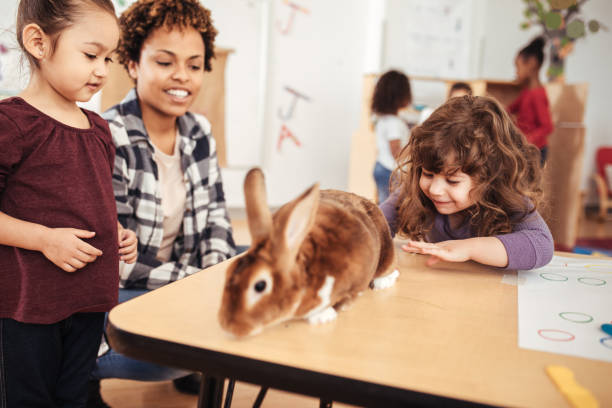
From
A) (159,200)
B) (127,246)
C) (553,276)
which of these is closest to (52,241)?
(127,246)

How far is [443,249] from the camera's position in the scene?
794 millimetres

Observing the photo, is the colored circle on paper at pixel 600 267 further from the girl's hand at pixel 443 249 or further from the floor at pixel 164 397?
the floor at pixel 164 397

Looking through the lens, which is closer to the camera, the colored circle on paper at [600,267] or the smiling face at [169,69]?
the colored circle on paper at [600,267]

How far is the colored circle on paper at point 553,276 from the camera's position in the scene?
2.68ft

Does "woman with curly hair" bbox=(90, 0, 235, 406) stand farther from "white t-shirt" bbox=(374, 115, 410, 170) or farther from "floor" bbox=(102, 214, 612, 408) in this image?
"white t-shirt" bbox=(374, 115, 410, 170)

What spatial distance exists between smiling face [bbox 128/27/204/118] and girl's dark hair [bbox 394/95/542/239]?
0.57 meters

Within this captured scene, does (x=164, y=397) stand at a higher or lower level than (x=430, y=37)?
lower

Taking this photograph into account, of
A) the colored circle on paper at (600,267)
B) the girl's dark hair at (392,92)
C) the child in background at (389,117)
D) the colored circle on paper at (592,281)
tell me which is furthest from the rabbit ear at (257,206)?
the girl's dark hair at (392,92)

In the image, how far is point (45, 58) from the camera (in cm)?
79

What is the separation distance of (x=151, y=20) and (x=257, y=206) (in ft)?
Result: 2.76

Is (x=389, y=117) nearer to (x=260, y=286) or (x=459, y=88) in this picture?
(x=459, y=88)

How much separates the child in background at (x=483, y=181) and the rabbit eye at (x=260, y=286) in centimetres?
39

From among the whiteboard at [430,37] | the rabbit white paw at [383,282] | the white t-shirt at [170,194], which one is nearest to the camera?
the rabbit white paw at [383,282]

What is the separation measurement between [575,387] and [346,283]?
0.81ft
